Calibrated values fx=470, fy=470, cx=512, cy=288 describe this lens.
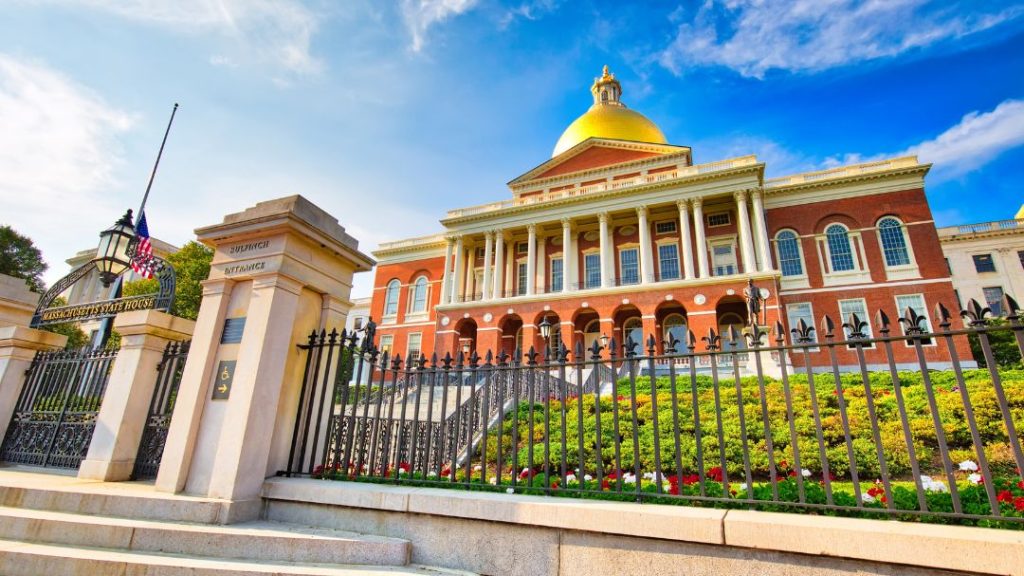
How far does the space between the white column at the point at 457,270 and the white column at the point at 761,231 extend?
19657mm

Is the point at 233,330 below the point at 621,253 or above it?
below

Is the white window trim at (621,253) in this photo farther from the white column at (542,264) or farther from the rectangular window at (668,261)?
the white column at (542,264)

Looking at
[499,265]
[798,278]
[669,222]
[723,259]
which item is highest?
[669,222]

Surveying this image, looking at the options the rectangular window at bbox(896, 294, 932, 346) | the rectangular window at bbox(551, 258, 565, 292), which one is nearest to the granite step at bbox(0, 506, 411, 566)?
the rectangular window at bbox(551, 258, 565, 292)

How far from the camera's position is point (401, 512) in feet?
11.6

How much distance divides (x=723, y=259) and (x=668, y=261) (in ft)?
11.0

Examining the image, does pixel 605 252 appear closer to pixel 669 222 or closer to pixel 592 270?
pixel 592 270

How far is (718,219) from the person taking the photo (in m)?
30.8

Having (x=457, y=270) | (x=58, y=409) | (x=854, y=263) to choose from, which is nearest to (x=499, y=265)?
(x=457, y=270)

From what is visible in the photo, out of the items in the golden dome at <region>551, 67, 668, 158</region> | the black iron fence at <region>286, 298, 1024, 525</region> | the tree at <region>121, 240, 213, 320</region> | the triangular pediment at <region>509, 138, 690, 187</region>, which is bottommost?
the black iron fence at <region>286, 298, 1024, 525</region>

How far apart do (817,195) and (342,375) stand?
32440 mm

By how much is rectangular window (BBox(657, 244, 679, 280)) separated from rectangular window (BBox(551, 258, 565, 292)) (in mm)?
6811

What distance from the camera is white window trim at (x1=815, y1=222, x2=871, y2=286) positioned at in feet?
88.9

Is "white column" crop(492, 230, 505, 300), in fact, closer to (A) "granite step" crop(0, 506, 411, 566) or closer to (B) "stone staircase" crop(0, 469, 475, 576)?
(B) "stone staircase" crop(0, 469, 475, 576)
